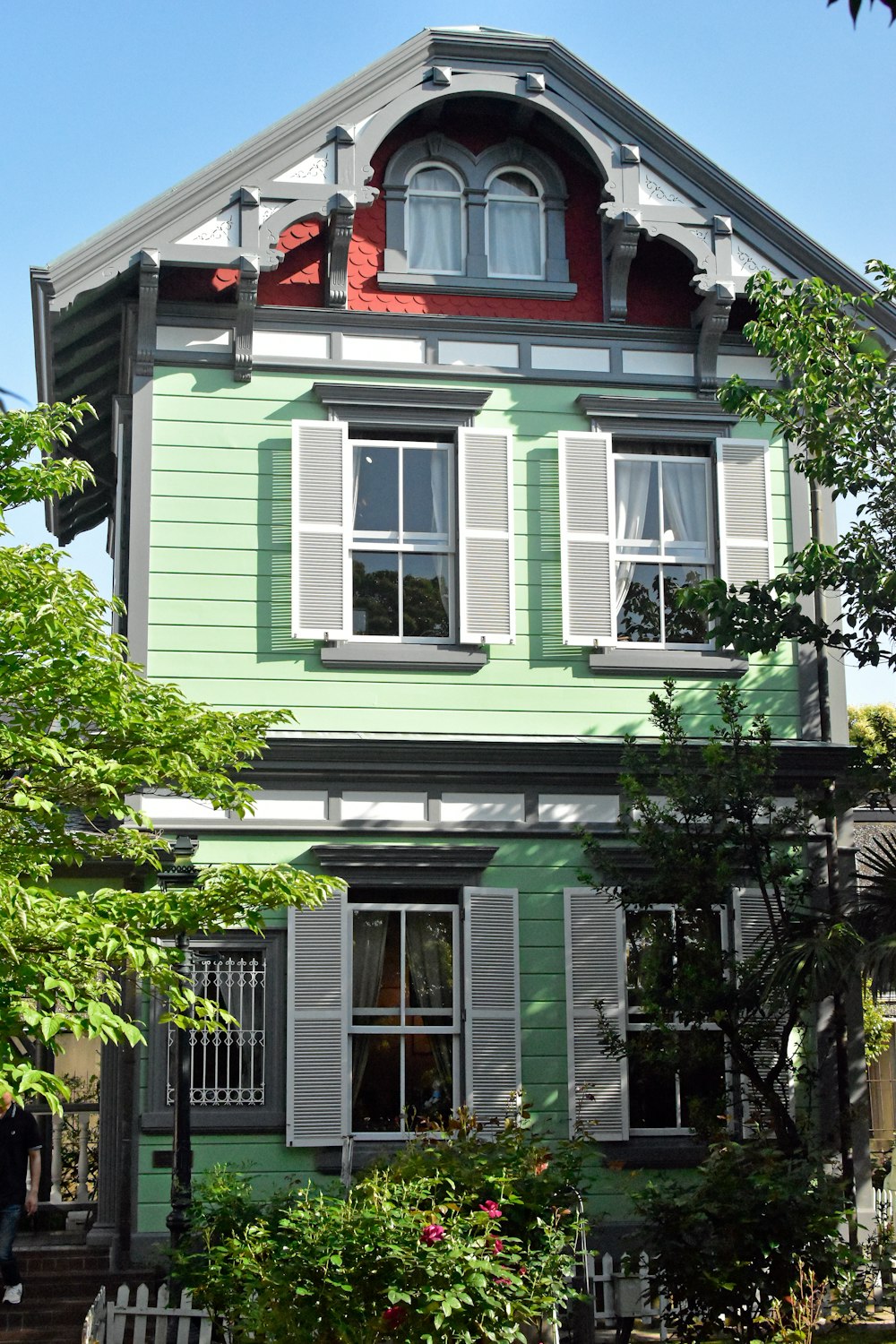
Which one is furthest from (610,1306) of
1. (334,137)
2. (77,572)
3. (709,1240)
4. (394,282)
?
(334,137)

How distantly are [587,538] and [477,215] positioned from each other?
2.99 m

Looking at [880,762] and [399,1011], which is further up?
[880,762]

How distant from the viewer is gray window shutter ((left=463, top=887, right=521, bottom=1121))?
1252cm

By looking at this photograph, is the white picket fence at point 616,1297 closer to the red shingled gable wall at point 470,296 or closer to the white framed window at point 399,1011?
the white framed window at point 399,1011

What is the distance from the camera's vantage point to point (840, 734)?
13.8 meters

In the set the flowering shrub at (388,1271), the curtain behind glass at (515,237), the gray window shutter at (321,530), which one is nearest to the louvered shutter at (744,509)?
the curtain behind glass at (515,237)

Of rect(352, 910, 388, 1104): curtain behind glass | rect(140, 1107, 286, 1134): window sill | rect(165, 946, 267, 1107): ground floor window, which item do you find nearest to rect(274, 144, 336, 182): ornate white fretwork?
rect(352, 910, 388, 1104): curtain behind glass

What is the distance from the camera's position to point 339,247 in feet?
44.3

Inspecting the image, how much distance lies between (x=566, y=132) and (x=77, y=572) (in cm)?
724

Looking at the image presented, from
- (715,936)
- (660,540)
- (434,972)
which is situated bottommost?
(434,972)

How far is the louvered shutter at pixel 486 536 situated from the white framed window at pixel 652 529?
1.54 feet

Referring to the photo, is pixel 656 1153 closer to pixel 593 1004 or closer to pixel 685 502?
pixel 593 1004

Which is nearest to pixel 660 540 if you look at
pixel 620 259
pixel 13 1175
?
pixel 620 259

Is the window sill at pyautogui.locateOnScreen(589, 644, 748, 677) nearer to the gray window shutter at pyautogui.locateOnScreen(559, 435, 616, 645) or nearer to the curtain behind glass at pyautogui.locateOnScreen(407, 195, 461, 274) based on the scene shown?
the gray window shutter at pyautogui.locateOnScreen(559, 435, 616, 645)
